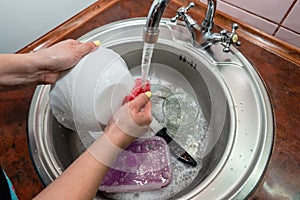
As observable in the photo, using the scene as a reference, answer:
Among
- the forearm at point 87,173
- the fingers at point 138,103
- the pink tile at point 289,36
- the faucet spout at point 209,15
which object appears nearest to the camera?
the forearm at point 87,173

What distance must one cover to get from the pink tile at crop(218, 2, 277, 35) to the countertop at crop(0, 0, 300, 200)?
0.08ft

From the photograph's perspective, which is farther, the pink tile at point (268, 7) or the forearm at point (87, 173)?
the pink tile at point (268, 7)

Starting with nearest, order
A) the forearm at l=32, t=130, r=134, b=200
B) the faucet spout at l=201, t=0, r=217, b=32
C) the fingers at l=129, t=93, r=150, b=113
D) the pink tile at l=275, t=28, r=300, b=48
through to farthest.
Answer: the forearm at l=32, t=130, r=134, b=200 < the fingers at l=129, t=93, r=150, b=113 < the faucet spout at l=201, t=0, r=217, b=32 < the pink tile at l=275, t=28, r=300, b=48

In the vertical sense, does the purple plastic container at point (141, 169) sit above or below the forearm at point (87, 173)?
below

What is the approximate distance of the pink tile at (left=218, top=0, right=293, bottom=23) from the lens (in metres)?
0.72

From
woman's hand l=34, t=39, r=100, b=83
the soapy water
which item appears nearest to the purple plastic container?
the soapy water

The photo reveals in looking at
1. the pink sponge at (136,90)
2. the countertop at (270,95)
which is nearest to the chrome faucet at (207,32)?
the countertop at (270,95)

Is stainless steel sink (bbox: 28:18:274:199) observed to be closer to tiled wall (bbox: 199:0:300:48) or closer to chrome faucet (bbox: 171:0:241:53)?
chrome faucet (bbox: 171:0:241:53)

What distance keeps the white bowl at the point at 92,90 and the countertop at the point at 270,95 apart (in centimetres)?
14

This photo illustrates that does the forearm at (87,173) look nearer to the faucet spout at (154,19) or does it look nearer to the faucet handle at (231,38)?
the faucet spout at (154,19)

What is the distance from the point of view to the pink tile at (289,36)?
0.77 metres

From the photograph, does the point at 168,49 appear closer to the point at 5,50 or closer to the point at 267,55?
the point at 267,55

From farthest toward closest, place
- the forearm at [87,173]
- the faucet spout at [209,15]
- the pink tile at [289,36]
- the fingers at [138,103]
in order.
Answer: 1. the pink tile at [289,36]
2. the faucet spout at [209,15]
3. the fingers at [138,103]
4. the forearm at [87,173]

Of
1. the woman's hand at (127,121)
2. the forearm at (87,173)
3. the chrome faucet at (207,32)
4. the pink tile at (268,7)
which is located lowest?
the forearm at (87,173)
